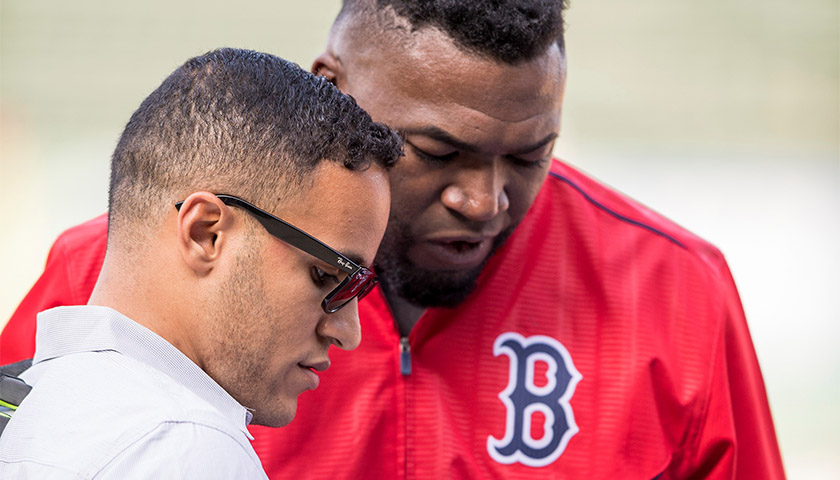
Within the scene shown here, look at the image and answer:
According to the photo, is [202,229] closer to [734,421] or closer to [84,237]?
[84,237]

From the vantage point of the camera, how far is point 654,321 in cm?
197

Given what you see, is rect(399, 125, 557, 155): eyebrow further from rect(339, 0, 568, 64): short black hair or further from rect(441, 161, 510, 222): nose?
rect(339, 0, 568, 64): short black hair

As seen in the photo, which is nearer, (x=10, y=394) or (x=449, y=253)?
(x=10, y=394)

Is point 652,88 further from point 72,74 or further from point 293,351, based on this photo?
point 293,351

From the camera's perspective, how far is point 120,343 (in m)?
1.17

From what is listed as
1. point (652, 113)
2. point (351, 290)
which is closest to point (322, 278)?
point (351, 290)

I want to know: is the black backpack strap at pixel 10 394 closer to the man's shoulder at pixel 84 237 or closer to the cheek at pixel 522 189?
the man's shoulder at pixel 84 237

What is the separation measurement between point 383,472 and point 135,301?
2.40 ft

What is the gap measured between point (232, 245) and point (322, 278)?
0.14 metres

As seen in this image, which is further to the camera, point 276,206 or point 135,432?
point 276,206

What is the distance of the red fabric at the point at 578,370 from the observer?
1.82m

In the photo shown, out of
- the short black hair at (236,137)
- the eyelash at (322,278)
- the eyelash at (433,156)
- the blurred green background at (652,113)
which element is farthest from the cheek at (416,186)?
the blurred green background at (652,113)

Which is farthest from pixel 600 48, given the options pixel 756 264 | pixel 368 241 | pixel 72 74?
pixel 368 241

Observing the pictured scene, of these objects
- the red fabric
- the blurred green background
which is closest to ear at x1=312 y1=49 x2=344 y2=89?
the red fabric
